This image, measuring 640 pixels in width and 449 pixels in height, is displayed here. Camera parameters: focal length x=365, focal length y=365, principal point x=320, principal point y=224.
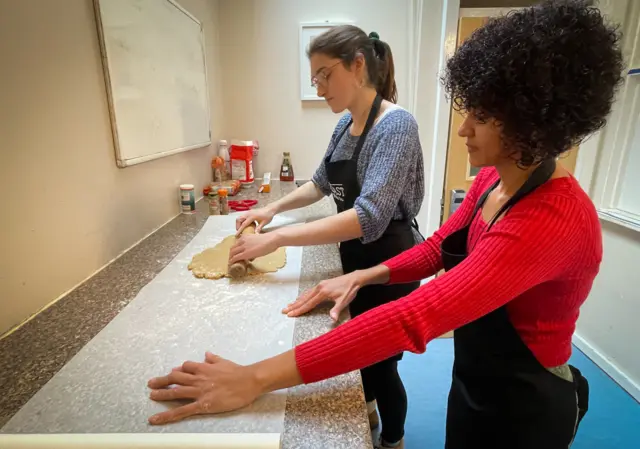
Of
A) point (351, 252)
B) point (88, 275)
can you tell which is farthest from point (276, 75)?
point (88, 275)

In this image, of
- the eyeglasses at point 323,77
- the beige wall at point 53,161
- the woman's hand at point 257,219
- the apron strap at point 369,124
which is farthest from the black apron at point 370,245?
the beige wall at point 53,161

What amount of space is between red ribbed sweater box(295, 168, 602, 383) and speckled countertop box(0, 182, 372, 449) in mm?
46

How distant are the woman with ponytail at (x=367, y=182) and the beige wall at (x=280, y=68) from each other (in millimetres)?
1211

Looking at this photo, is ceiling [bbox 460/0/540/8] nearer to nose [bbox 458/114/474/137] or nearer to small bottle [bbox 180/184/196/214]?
small bottle [bbox 180/184/196/214]

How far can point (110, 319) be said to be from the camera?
761 millimetres

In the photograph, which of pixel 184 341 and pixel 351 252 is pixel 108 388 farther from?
pixel 351 252

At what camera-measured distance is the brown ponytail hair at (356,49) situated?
101cm

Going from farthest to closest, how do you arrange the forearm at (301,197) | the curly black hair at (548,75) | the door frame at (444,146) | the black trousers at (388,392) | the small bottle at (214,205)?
1. the door frame at (444,146)
2. the small bottle at (214,205)
3. the forearm at (301,197)
4. the black trousers at (388,392)
5. the curly black hair at (548,75)

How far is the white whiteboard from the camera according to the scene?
1042mm

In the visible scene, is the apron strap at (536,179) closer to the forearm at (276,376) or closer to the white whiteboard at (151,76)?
the forearm at (276,376)

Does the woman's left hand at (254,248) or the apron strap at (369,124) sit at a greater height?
the apron strap at (369,124)

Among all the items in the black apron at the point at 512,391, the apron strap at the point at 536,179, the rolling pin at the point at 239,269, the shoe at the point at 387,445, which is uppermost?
the apron strap at the point at 536,179

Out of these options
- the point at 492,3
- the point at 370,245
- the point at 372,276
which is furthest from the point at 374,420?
the point at 492,3

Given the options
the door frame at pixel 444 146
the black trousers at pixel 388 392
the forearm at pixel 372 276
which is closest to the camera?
the forearm at pixel 372 276
